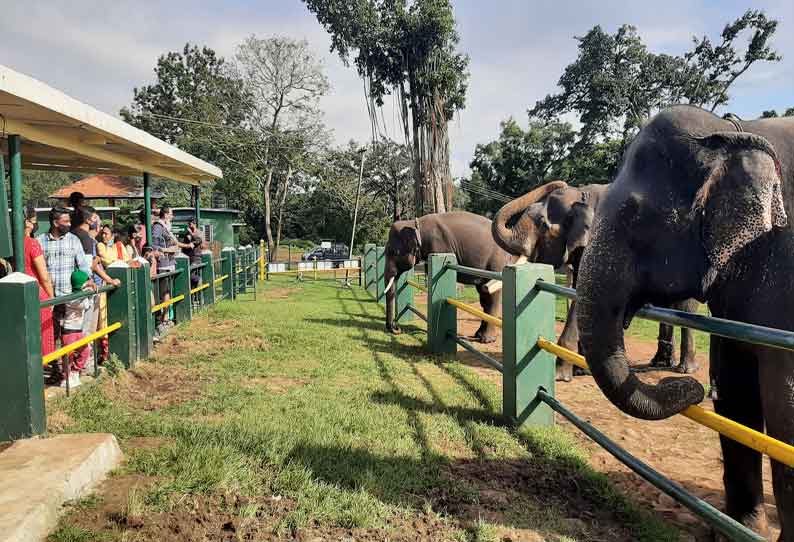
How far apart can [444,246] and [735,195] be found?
726 centimetres

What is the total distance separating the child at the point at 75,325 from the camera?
504 centimetres

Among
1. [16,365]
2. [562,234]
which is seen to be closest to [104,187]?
[562,234]

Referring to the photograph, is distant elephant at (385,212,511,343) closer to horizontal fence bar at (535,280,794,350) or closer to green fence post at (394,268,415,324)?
green fence post at (394,268,415,324)

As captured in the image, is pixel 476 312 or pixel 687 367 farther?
pixel 687 367

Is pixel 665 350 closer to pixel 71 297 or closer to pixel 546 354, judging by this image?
pixel 546 354

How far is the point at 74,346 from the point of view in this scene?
428 cm

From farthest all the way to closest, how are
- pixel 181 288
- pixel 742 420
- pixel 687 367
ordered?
pixel 181 288
pixel 687 367
pixel 742 420

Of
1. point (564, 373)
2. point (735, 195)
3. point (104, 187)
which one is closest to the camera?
point (735, 195)

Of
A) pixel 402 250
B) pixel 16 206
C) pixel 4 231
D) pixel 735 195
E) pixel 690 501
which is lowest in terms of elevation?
pixel 690 501

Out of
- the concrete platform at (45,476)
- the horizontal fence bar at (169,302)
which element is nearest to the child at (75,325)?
the horizontal fence bar at (169,302)

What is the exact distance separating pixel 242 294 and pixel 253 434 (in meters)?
12.2

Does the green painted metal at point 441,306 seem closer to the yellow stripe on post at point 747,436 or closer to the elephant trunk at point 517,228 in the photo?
the elephant trunk at point 517,228

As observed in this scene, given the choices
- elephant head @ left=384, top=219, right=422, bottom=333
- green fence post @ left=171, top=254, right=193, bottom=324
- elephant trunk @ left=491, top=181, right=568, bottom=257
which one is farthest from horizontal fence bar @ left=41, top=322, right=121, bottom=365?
elephant head @ left=384, top=219, right=422, bottom=333

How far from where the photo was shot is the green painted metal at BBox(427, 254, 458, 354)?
6805mm
